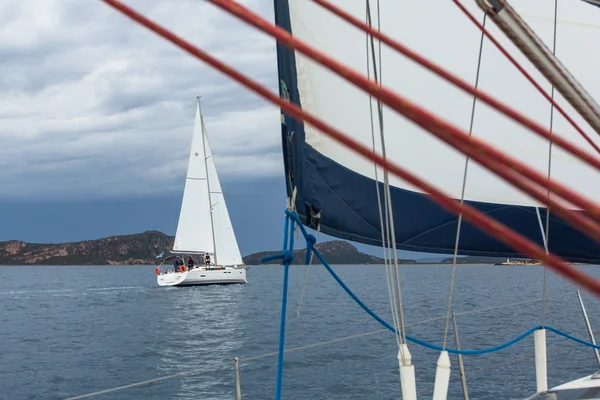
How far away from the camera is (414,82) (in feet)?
14.9

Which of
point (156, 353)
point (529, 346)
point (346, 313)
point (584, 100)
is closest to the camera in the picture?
point (584, 100)

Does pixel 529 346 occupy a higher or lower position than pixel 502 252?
lower

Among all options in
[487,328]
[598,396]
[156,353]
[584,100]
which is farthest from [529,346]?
[584,100]

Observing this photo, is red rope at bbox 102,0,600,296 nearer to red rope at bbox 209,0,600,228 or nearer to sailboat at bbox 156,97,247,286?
red rope at bbox 209,0,600,228

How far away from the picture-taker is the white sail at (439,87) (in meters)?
4.45

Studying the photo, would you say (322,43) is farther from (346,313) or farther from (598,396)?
(346,313)

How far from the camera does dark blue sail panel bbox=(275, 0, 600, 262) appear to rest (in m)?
4.45

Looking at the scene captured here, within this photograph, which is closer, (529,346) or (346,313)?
(529,346)

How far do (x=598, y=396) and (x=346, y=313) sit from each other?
110 ft

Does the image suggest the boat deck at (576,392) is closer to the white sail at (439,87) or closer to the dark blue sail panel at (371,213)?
the dark blue sail panel at (371,213)

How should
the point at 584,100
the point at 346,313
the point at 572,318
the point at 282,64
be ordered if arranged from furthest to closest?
1. the point at 346,313
2. the point at 572,318
3. the point at 282,64
4. the point at 584,100

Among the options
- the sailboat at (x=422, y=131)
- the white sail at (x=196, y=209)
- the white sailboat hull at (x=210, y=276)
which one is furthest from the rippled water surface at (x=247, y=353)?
the white sailboat hull at (x=210, y=276)

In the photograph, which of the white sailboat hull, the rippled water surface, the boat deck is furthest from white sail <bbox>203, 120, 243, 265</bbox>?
the boat deck

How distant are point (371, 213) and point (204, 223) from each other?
1760 inches
